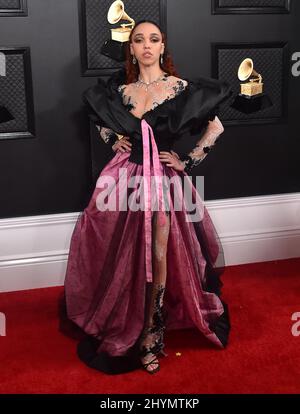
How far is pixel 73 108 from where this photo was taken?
118 inches

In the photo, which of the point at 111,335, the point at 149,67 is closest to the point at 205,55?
the point at 149,67

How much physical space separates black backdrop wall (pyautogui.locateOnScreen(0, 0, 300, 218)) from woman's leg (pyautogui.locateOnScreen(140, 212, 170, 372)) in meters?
0.65

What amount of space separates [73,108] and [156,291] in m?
1.16

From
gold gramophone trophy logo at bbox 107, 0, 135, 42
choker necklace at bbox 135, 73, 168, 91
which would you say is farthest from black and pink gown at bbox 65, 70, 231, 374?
gold gramophone trophy logo at bbox 107, 0, 135, 42

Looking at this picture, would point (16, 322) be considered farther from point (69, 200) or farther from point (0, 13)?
point (0, 13)

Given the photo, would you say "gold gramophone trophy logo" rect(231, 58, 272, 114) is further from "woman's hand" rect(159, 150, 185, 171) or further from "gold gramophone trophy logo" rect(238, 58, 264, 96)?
"woman's hand" rect(159, 150, 185, 171)

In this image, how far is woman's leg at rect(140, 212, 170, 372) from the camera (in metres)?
2.36

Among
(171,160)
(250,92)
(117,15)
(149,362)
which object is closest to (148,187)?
(171,160)

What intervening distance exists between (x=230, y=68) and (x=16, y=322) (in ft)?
5.92

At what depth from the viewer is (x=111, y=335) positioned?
2445 millimetres

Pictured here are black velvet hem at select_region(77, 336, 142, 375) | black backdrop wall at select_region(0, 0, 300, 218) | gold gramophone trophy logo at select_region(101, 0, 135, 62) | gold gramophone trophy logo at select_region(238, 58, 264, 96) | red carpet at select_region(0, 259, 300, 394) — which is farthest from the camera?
gold gramophone trophy logo at select_region(238, 58, 264, 96)

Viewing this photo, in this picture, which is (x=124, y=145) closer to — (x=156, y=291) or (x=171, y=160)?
(x=171, y=160)

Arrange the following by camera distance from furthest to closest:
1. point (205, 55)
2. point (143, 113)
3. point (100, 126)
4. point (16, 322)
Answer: point (205, 55), point (16, 322), point (100, 126), point (143, 113)

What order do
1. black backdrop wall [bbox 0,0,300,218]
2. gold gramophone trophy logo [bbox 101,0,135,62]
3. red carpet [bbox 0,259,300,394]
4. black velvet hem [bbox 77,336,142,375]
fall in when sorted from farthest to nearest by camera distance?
black backdrop wall [bbox 0,0,300,218] → gold gramophone trophy logo [bbox 101,0,135,62] → black velvet hem [bbox 77,336,142,375] → red carpet [bbox 0,259,300,394]
